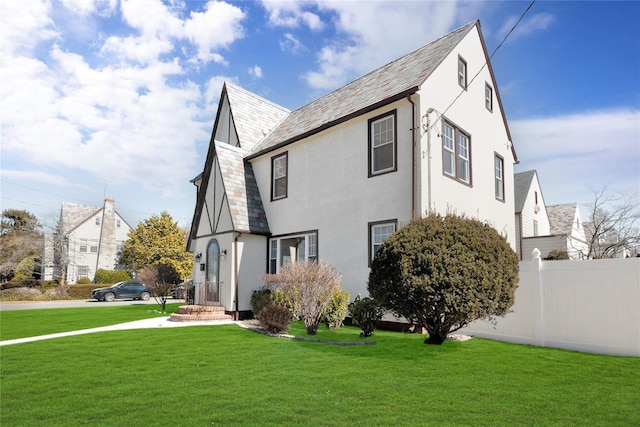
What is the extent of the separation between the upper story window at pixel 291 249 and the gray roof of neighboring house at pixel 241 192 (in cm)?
78

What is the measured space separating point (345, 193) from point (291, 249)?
4043 millimetres

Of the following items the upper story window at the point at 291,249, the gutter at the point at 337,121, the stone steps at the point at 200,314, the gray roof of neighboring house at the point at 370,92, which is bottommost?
the stone steps at the point at 200,314

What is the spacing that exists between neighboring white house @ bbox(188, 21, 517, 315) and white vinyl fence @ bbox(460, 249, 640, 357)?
138 inches

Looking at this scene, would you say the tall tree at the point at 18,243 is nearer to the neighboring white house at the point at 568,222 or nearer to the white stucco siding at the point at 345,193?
the white stucco siding at the point at 345,193

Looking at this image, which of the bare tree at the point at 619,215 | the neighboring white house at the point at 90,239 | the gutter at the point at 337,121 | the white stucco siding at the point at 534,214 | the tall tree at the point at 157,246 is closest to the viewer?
the gutter at the point at 337,121

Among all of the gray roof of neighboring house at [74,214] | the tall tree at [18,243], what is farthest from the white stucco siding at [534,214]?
the gray roof of neighboring house at [74,214]

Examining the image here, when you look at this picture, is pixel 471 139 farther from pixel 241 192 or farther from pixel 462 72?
pixel 241 192

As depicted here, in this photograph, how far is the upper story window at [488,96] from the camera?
643 inches

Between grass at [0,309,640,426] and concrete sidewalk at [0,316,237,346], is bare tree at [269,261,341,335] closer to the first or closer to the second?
grass at [0,309,640,426]

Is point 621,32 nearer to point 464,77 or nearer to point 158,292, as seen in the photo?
point 464,77

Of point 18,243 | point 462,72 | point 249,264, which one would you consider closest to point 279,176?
point 249,264

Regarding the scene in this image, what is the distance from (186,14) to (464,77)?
9742 millimetres

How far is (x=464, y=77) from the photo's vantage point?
14.9 metres

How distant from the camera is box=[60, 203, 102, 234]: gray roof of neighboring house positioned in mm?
45781
